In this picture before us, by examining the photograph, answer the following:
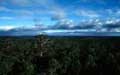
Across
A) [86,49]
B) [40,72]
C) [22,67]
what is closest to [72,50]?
[86,49]

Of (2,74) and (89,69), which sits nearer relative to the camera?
(2,74)

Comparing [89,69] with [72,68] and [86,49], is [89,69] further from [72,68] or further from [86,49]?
[86,49]

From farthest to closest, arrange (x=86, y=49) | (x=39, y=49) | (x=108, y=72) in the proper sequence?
1. (x=39, y=49)
2. (x=86, y=49)
3. (x=108, y=72)

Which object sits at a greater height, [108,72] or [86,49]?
[86,49]

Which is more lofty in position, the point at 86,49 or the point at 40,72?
the point at 86,49

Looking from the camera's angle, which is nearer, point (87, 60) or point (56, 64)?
point (56, 64)

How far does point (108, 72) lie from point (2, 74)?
1731cm

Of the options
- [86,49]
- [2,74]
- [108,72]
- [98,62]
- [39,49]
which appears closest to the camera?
[2,74]

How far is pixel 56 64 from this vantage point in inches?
1780

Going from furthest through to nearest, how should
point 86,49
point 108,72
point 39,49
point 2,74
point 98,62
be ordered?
point 39,49 < point 86,49 < point 98,62 < point 108,72 < point 2,74

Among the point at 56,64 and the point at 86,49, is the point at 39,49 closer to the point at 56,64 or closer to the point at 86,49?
the point at 86,49

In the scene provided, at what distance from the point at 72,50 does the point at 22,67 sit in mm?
11624

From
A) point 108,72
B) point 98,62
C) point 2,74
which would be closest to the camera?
point 2,74

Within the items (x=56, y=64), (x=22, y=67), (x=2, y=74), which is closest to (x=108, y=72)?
(x=56, y=64)
